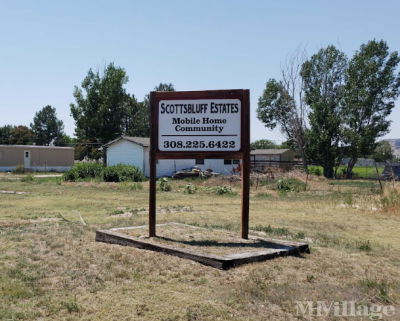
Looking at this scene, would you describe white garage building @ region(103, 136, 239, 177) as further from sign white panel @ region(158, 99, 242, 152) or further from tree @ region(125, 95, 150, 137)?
tree @ region(125, 95, 150, 137)

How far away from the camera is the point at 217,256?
5.89m

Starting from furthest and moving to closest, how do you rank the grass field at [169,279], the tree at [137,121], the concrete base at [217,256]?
the tree at [137,121] → the concrete base at [217,256] → the grass field at [169,279]

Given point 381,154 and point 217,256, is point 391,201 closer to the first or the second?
point 217,256

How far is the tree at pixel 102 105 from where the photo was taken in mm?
55094

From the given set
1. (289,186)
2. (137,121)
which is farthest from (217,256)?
(137,121)

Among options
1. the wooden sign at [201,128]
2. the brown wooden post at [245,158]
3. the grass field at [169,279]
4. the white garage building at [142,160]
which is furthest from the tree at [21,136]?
the brown wooden post at [245,158]

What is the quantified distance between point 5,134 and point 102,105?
35.3 m

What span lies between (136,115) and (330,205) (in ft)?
202

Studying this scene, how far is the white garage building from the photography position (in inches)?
1468

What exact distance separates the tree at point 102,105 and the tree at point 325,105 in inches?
901

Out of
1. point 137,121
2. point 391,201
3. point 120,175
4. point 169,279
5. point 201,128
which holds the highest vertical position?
point 137,121

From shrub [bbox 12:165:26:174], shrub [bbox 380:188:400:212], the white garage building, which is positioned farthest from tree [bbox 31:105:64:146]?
shrub [bbox 380:188:400:212]

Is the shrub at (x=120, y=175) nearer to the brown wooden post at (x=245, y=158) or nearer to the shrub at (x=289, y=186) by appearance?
the shrub at (x=289, y=186)

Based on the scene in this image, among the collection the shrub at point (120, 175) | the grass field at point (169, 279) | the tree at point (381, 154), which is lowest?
the grass field at point (169, 279)
